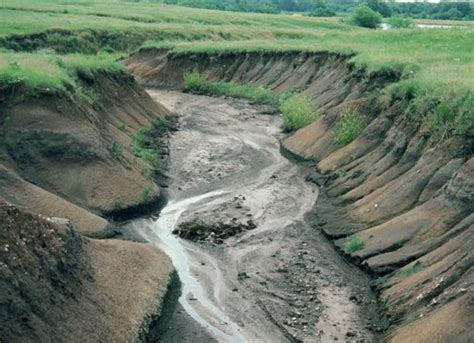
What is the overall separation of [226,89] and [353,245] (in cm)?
4054

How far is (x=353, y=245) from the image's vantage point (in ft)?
88.5

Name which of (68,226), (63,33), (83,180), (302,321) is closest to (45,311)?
(68,226)

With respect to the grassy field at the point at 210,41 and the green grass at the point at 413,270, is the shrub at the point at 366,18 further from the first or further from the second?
the green grass at the point at 413,270

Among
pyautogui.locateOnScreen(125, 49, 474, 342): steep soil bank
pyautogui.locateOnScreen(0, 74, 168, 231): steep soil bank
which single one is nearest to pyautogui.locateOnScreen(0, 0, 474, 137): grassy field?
pyautogui.locateOnScreen(0, 74, 168, 231): steep soil bank

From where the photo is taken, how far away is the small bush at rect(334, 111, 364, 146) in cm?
3784

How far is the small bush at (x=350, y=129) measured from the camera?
37844mm

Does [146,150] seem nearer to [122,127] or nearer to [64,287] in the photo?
[122,127]

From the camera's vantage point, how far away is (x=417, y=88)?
34.2 metres

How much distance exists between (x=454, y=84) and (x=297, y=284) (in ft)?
43.1

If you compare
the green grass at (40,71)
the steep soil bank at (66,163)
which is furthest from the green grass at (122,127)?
the steep soil bank at (66,163)

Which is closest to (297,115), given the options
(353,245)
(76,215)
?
(353,245)

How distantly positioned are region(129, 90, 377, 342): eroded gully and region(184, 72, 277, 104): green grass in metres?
17.5

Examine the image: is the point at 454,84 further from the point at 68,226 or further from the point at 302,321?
the point at 68,226

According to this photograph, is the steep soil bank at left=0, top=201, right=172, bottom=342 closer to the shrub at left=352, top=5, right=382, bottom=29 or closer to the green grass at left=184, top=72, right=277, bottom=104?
the green grass at left=184, top=72, right=277, bottom=104
